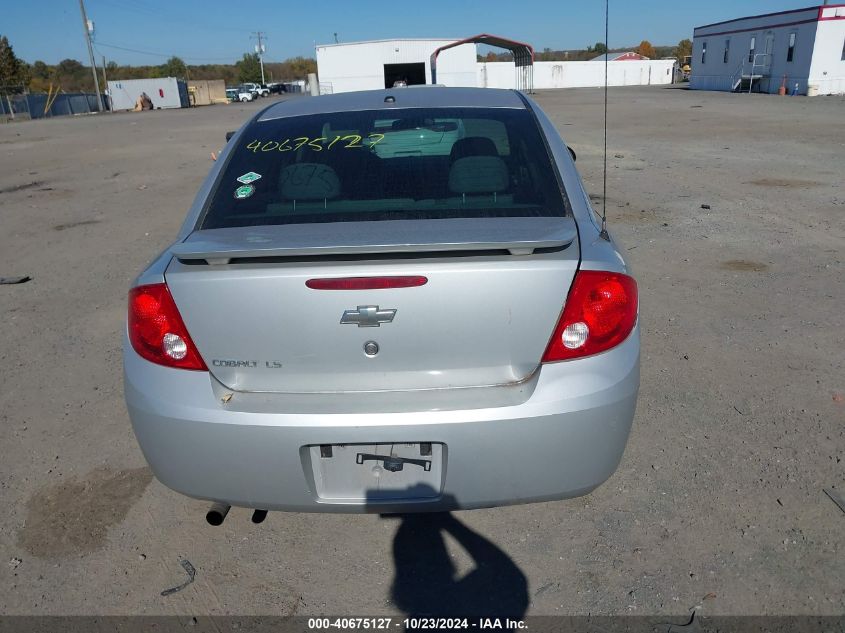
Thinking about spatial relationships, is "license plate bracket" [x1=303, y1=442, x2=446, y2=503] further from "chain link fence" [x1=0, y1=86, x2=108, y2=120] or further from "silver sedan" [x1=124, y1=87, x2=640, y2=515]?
"chain link fence" [x1=0, y1=86, x2=108, y2=120]

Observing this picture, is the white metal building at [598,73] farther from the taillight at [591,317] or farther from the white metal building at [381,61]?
the taillight at [591,317]

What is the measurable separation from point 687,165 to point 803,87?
31.7 metres

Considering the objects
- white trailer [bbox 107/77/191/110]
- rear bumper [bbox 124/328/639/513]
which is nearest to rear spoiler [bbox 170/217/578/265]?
rear bumper [bbox 124/328/639/513]

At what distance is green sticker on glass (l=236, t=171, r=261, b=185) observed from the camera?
273 centimetres

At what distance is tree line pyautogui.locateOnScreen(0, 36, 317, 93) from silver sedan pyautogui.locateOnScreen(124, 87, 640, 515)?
212ft

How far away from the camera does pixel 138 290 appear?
2189 mm

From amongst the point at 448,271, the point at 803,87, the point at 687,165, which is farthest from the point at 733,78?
the point at 448,271

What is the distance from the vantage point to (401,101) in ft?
10.5

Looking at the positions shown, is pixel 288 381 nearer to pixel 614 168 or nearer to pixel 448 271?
pixel 448 271

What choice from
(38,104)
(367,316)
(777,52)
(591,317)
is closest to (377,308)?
(367,316)

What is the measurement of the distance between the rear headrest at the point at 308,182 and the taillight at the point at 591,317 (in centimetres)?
109

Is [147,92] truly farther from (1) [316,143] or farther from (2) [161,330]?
(2) [161,330]

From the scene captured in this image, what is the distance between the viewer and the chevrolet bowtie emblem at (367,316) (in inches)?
78.6

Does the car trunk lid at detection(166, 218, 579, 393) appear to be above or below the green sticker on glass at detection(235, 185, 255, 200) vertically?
below
